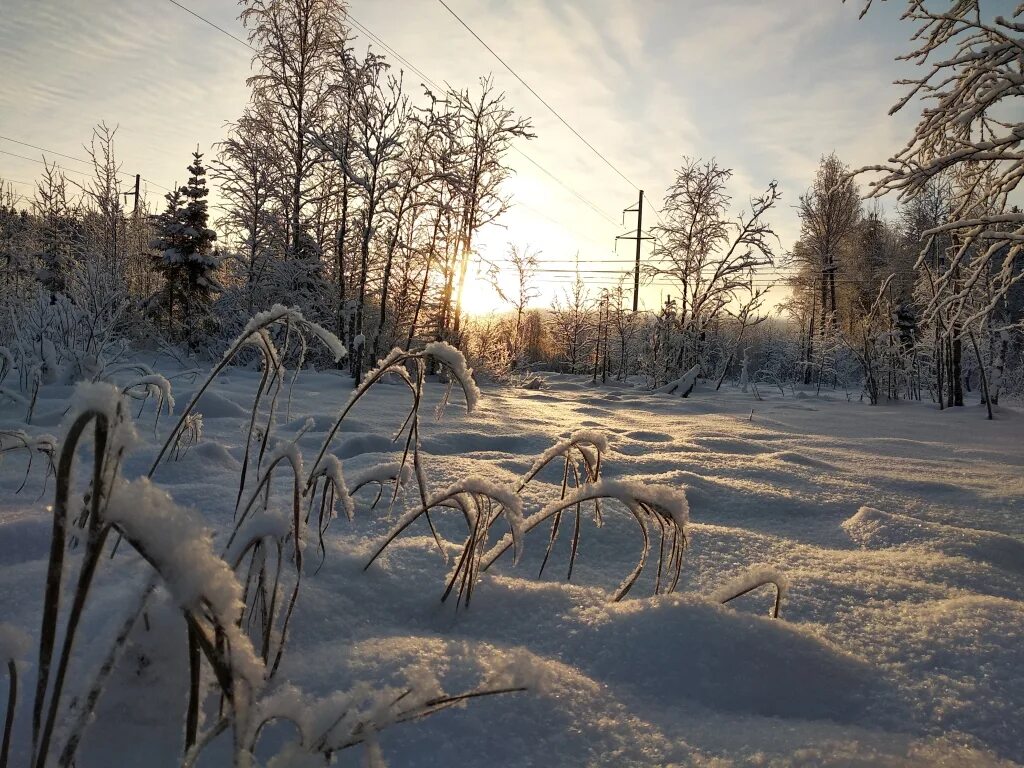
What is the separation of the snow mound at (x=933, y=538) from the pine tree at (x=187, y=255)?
14.5m

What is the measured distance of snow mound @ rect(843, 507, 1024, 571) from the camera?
71.5 inches

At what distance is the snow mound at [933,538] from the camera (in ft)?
5.96

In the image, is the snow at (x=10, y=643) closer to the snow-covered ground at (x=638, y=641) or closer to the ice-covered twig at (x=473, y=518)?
the snow-covered ground at (x=638, y=641)

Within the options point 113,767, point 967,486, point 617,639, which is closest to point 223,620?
point 113,767

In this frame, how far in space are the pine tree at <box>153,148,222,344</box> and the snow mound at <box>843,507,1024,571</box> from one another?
47.6 ft

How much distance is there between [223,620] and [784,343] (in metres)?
32.8

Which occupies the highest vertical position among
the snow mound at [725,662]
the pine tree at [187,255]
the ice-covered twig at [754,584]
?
the pine tree at [187,255]

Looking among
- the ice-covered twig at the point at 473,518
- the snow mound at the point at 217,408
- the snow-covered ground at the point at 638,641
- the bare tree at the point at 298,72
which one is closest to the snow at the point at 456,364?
the ice-covered twig at the point at 473,518

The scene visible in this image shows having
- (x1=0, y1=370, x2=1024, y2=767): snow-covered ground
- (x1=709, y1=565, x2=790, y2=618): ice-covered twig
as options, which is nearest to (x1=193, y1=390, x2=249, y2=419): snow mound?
(x1=0, y1=370, x2=1024, y2=767): snow-covered ground

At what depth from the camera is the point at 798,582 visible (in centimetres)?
147

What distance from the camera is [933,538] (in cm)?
193

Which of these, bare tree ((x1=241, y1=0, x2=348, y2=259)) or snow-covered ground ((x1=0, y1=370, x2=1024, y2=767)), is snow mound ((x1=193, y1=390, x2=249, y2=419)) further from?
bare tree ((x1=241, y1=0, x2=348, y2=259))

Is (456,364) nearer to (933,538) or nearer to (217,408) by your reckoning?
(933,538)

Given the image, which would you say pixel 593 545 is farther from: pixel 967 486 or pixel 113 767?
pixel 967 486
